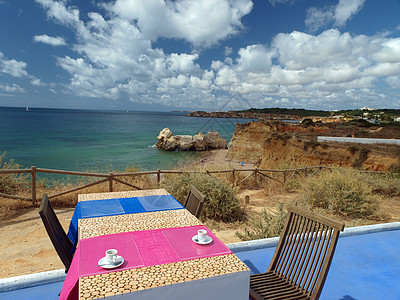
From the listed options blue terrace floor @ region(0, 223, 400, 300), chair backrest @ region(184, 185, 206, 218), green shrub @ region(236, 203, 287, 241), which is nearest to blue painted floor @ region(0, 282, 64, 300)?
blue terrace floor @ region(0, 223, 400, 300)

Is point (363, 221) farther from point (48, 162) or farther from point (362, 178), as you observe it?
point (48, 162)

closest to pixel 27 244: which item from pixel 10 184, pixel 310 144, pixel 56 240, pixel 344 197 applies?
pixel 56 240

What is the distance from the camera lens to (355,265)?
362 cm

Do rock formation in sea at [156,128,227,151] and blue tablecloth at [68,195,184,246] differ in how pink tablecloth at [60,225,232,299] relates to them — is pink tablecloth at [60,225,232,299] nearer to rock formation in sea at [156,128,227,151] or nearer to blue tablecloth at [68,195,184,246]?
blue tablecloth at [68,195,184,246]

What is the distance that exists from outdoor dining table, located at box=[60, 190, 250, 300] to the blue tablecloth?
419mm

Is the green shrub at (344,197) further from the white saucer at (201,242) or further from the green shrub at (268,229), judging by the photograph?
the white saucer at (201,242)

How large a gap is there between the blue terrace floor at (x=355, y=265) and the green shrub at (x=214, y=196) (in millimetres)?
2327

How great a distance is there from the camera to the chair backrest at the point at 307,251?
2.33 meters

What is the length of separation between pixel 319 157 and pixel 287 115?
2868 centimetres

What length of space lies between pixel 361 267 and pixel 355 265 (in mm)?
73

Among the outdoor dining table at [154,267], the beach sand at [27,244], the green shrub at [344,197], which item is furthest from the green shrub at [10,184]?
the green shrub at [344,197]

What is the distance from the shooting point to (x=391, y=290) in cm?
307

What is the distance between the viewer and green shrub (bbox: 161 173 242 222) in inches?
247

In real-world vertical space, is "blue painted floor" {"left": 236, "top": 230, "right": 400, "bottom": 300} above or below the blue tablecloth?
below
